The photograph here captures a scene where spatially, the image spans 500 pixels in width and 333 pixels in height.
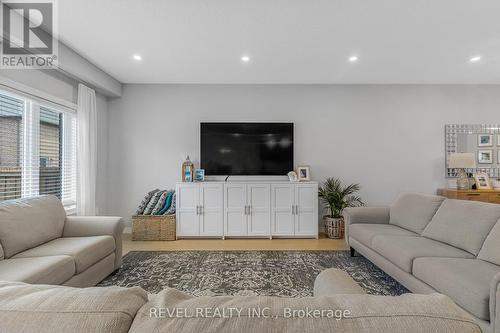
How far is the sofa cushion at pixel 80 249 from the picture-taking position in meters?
2.03

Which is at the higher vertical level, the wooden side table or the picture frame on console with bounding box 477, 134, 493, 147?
the picture frame on console with bounding box 477, 134, 493, 147

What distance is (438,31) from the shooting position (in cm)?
264

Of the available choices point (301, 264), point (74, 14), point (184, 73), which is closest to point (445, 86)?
point (301, 264)

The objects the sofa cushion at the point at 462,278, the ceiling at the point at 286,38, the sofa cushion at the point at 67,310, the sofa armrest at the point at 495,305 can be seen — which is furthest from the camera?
the ceiling at the point at 286,38

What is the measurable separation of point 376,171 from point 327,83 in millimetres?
1820

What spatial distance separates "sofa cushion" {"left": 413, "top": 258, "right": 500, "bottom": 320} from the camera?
142 cm

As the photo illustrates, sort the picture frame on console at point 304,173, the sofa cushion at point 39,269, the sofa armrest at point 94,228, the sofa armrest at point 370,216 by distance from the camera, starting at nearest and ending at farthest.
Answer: the sofa cushion at point 39,269 → the sofa armrest at point 94,228 → the sofa armrest at point 370,216 → the picture frame on console at point 304,173

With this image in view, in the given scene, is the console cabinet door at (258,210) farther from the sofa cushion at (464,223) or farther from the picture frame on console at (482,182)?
the picture frame on console at (482,182)

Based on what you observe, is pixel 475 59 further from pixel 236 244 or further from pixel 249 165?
pixel 236 244

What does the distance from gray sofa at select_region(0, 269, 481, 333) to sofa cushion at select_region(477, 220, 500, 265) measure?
6.39ft

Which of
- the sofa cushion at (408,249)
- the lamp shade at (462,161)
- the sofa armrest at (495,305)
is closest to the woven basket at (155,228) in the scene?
the sofa cushion at (408,249)

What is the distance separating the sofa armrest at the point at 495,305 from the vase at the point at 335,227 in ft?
8.86

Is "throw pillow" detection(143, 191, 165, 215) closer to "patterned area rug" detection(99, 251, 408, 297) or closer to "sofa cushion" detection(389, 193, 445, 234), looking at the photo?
"patterned area rug" detection(99, 251, 408, 297)

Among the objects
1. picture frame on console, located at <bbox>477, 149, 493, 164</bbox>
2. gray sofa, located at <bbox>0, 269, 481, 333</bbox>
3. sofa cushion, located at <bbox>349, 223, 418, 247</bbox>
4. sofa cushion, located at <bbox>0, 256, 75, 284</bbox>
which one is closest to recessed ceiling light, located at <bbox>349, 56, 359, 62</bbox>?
sofa cushion, located at <bbox>349, 223, 418, 247</bbox>
